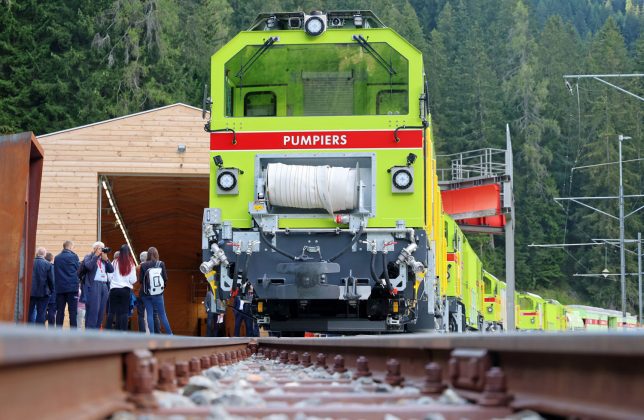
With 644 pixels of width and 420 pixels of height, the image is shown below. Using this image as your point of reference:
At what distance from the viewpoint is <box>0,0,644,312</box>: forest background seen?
57.3 meters

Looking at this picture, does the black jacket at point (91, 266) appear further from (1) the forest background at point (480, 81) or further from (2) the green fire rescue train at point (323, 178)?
(1) the forest background at point (480, 81)

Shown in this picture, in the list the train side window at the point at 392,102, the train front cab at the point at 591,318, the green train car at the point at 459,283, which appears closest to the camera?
the train side window at the point at 392,102

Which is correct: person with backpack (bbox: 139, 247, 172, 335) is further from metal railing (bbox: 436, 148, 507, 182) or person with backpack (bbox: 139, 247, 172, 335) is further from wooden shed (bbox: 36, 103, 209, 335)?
metal railing (bbox: 436, 148, 507, 182)

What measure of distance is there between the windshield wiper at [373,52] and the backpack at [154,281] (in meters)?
4.72

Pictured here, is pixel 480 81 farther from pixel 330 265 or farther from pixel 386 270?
pixel 330 265

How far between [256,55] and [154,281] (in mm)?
4066

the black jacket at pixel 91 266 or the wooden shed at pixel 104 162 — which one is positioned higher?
the wooden shed at pixel 104 162

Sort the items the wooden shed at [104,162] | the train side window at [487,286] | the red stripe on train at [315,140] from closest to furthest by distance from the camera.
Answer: the red stripe on train at [315,140], the wooden shed at [104,162], the train side window at [487,286]

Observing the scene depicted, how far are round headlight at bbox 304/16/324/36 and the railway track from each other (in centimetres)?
801

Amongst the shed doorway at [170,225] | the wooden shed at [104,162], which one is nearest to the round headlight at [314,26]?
the wooden shed at [104,162]

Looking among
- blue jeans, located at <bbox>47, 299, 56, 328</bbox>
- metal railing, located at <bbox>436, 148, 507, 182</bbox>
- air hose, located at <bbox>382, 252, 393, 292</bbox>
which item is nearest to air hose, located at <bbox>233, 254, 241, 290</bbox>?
air hose, located at <bbox>382, 252, 393, 292</bbox>

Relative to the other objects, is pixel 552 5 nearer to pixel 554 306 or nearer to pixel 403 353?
pixel 554 306

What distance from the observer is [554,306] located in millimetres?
47719

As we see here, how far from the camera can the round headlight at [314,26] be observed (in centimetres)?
1380
